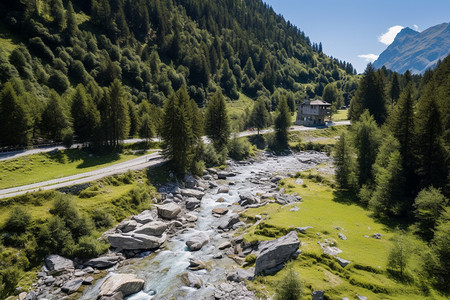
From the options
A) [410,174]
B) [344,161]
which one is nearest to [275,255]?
[410,174]

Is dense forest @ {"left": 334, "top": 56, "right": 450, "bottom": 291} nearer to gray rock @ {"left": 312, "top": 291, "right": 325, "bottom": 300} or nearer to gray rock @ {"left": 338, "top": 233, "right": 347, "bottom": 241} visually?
gray rock @ {"left": 338, "top": 233, "right": 347, "bottom": 241}

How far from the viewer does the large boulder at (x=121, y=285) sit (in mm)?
20875

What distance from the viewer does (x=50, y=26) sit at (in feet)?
361

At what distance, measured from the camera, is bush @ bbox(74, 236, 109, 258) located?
2638 cm

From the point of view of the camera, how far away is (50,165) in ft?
155

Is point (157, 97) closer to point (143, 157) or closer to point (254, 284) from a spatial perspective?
point (143, 157)

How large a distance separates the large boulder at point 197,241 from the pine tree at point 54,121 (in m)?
45.9

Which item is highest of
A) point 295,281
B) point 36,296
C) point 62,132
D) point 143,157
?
point 62,132

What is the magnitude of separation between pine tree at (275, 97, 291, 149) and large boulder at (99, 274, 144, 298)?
2968 inches

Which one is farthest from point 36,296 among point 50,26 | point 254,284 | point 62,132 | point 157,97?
point 50,26

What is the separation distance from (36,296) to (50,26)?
131122 mm

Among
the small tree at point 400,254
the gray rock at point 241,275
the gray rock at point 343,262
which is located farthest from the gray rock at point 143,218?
the small tree at point 400,254

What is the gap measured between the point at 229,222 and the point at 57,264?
20889mm

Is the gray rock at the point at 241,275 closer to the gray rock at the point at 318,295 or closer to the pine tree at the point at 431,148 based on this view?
the gray rock at the point at 318,295
